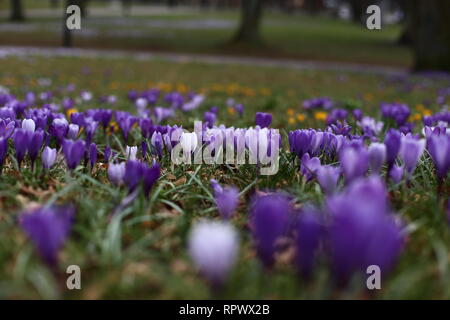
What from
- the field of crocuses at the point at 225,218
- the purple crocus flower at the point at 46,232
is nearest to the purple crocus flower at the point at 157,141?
the field of crocuses at the point at 225,218

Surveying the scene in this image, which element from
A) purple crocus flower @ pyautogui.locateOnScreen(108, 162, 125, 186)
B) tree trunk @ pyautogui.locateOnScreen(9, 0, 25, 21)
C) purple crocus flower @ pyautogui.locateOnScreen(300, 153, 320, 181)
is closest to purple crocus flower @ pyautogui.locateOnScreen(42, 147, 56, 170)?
purple crocus flower @ pyautogui.locateOnScreen(108, 162, 125, 186)

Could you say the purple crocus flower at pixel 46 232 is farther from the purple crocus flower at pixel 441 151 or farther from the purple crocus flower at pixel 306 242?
the purple crocus flower at pixel 441 151

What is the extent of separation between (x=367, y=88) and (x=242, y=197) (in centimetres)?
953

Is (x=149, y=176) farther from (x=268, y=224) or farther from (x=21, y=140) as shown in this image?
(x=268, y=224)

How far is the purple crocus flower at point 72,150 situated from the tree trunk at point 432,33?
15058 millimetres

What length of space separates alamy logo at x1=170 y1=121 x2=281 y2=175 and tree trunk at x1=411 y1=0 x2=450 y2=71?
14.1m

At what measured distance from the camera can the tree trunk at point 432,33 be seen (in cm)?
1489

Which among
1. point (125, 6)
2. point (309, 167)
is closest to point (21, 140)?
point (309, 167)

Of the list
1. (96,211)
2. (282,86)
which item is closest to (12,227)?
(96,211)

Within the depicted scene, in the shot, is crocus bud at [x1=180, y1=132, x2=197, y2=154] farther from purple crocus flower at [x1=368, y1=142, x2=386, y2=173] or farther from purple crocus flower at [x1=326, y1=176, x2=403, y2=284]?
purple crocus flower at [x1=326, y1=176, x2=403, y2=284]

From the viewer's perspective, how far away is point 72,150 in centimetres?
232

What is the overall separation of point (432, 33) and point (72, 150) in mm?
15245

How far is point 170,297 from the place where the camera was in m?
1.62

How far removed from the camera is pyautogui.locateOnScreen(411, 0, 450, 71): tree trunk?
14.9 m
